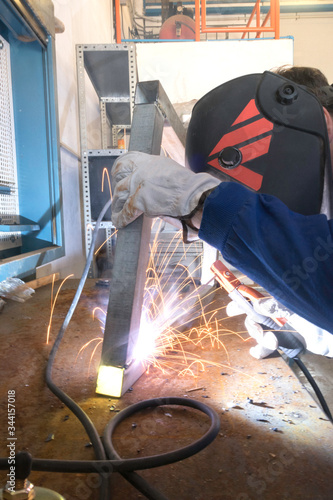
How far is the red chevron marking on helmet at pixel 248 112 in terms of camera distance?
37.4 inches

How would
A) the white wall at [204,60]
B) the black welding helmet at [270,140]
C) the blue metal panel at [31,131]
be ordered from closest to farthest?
the black welding helmet at [270,140] → the blue metal panel at [31,131] → the white wall at [204,60]

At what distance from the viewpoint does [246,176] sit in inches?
38.0

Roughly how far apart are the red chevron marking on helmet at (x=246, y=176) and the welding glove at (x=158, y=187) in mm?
191

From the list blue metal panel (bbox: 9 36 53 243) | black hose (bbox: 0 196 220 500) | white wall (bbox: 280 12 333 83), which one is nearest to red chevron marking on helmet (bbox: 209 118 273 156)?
black hose (bbox: 0 196 220 500)

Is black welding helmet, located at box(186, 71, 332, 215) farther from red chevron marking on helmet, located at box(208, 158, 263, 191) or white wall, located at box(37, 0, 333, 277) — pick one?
white wall, located at box(37, 0, 333, 277)

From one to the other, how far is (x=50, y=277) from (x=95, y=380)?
1.39m

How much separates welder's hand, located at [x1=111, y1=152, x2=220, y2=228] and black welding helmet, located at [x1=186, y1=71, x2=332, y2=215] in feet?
0.71

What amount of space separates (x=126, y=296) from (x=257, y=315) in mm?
591

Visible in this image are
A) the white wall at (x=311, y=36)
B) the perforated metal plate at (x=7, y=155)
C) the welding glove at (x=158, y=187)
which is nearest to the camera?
the welding glove at (x=158, y=187)

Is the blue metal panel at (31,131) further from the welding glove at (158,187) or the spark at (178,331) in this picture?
the welding glove at (158,187)

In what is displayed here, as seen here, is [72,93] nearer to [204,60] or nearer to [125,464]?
[204,60]

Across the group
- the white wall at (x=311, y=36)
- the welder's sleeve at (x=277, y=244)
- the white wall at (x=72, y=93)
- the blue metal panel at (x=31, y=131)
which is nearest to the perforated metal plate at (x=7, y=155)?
A: the blue metal panel at (x=31, y=131)

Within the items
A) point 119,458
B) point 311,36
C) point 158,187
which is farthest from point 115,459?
point 311,36

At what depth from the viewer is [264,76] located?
0.94 metres
